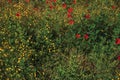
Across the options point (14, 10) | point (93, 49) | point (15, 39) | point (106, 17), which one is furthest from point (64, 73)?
point (14, 10)

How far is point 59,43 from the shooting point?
274 inches

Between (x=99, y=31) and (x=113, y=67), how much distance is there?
42.8 inches

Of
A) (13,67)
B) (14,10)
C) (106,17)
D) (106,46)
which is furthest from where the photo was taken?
(14,10)

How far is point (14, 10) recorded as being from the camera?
7.89 m

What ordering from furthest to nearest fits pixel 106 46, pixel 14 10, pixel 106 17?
1. pixel 14 10
2. pixel 106 17
3. pixel 106 46

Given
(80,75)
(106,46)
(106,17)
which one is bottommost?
(80,75)

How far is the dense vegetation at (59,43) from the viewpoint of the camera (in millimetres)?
6238

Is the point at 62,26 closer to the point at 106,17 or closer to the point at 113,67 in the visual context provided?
the point at 106,17

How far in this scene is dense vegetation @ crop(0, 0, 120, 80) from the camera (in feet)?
20.5

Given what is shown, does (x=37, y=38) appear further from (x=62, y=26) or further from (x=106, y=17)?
(x=106, y=17)

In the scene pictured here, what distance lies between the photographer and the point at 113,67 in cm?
637

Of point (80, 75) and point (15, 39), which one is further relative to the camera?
point (15, 39)

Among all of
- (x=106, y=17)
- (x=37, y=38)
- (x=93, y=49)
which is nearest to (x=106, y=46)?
(x=93, y=49)

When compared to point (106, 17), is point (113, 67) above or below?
below
